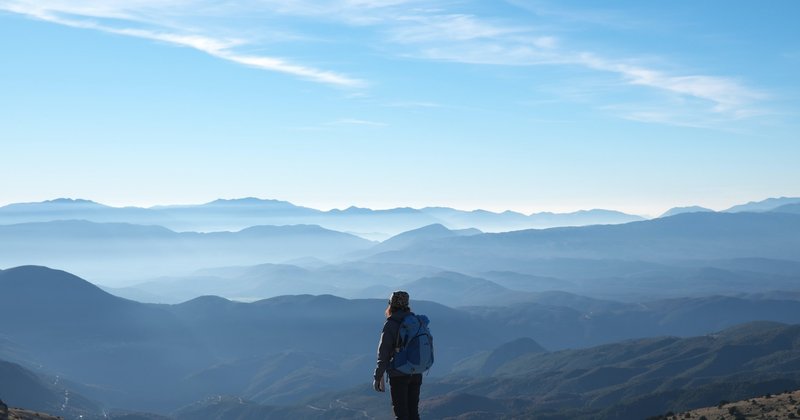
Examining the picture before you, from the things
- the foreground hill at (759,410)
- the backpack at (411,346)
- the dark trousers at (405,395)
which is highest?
the backpack at (411,346)

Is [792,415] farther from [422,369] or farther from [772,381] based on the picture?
[772,381]

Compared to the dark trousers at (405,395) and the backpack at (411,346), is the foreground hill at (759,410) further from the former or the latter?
the backpack at (411,346)

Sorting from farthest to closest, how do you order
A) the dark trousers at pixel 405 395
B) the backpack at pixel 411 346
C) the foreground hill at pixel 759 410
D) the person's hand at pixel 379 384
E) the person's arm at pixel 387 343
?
the foreground hill at pixel 759 410 < the dark trousers at pixel 405 395 < the backpack at pixel 411 346 < the person's arm at pixel 387 343 < the person's hand at pixel 379 384

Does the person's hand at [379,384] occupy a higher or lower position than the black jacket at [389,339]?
lower

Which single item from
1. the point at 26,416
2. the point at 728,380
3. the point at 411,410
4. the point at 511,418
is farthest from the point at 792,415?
the point at 728,380

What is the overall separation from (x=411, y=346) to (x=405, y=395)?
130 cm

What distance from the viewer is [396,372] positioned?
19328 millimetres

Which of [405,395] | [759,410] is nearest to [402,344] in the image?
[405,395]

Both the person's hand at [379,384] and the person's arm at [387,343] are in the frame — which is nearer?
the person's hand at [379,384]

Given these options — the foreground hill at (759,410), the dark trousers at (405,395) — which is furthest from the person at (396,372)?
the foreground hill at (759,410)

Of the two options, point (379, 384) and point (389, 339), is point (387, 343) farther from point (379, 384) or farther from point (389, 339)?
point (379, 384)

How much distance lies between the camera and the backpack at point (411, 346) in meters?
19.2

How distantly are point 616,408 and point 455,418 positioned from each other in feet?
109

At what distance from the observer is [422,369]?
19.3 metres
